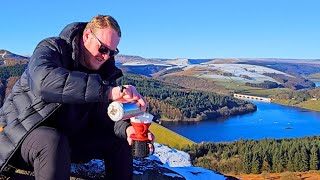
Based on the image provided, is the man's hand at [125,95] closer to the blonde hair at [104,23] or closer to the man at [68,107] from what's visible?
the man at [68,107]

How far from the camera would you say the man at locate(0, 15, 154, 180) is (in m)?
1.98

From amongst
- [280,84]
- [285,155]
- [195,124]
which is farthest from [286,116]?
[280,84]

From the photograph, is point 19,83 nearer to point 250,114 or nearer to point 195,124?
point 195,124

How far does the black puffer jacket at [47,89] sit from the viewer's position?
194 cm

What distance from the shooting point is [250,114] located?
8638 cm

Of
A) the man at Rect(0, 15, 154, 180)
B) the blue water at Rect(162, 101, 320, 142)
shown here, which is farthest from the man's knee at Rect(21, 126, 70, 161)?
the blue water at Rect(162, 101, 320, 142)

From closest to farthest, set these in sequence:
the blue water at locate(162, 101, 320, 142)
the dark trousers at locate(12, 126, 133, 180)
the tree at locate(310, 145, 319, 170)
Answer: the dark trousers at locate(12, 126, 133, 180) < the tree at locate(310, 145, 319, 170) < the blue water at locate(162, 101, 320, 142)

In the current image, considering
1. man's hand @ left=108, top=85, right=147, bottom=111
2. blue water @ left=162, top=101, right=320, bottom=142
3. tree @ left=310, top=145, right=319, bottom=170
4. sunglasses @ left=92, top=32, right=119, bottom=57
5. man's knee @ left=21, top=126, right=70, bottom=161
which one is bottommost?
blue water @ left=162, top=101, right=320, bottom=142

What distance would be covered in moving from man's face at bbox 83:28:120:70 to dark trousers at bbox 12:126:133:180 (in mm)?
482

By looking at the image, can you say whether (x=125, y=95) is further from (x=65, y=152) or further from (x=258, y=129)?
(x=258, y=129)

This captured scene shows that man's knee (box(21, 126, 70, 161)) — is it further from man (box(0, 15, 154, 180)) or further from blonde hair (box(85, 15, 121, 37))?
blonde hair (box(85, 15, 121, 37))

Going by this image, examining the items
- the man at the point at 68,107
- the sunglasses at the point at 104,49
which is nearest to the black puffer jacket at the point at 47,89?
the man at the point at 68,107

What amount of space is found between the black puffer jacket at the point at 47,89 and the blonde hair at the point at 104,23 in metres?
0.15

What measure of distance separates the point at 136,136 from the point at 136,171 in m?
1.29
